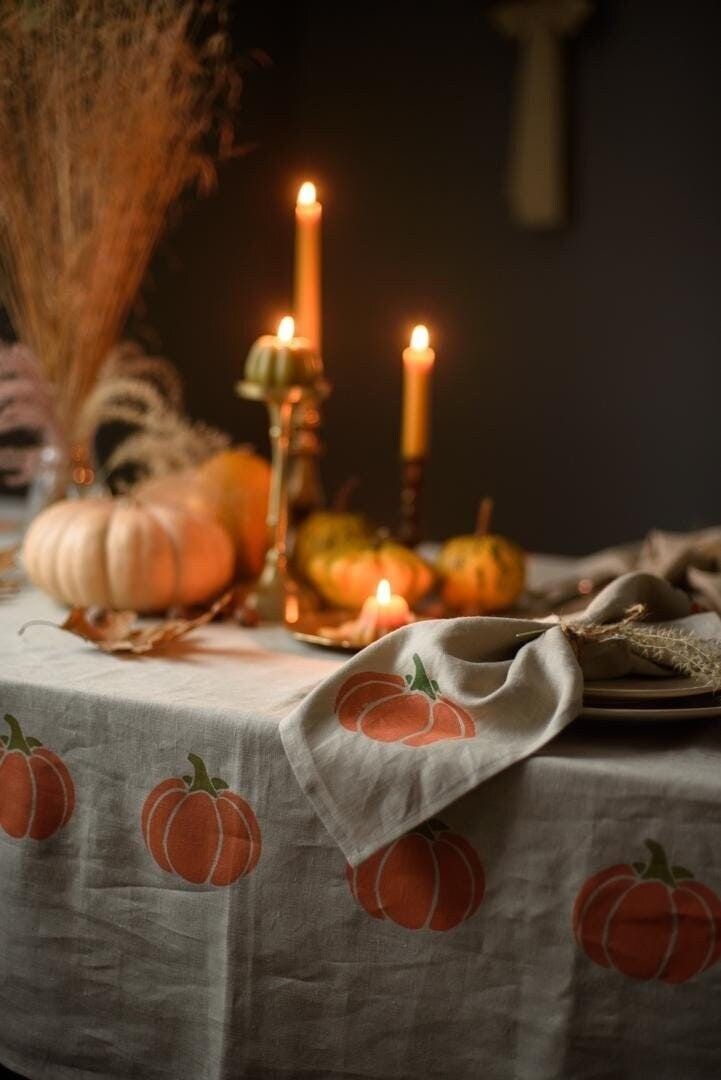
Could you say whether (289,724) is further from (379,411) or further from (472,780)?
(379,411)

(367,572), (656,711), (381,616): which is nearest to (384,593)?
(381,616)

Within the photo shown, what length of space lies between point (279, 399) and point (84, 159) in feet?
1.55

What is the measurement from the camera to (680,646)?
3.34 feet

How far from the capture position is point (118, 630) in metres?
1.22

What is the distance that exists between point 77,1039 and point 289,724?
0.37 metres

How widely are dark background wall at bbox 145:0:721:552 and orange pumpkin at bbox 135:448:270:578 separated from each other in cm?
196

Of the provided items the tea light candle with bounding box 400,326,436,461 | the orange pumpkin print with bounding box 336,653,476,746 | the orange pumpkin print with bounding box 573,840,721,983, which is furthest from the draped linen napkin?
the tea light candle with bounding box 400,326,436,461

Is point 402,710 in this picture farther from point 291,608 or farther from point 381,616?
point 291,608

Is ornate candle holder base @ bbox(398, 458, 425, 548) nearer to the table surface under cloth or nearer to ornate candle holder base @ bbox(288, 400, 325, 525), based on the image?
ornate candle holder base @ bbox(288, 400, 325, 525)

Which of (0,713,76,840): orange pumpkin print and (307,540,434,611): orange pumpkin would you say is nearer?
(0,713,76,840): orange pumpkin print

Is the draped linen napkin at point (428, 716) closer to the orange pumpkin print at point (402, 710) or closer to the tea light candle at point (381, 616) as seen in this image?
the orange pumpkin print at point (402, 710)

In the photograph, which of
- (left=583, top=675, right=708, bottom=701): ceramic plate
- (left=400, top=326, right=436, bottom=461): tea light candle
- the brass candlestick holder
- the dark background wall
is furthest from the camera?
the dark background wall

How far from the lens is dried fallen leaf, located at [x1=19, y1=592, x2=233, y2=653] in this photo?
3.88ft

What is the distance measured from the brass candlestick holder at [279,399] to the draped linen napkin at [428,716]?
0.36 metres
